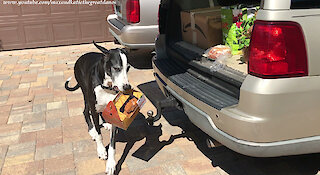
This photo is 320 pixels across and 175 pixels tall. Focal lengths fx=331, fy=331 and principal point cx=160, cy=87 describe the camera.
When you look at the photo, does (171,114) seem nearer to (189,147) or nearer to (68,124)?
(189,147)

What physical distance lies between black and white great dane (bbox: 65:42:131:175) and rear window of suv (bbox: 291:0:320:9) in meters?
1.44

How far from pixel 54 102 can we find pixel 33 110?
39 cm

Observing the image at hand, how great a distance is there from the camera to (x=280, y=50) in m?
2.38

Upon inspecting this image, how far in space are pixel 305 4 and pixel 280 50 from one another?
0.37 metres

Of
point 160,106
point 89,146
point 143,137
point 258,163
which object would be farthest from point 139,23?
point 258,163

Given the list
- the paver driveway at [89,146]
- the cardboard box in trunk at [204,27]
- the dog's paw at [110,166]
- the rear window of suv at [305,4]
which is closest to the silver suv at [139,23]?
the paver driveway at [89,146]

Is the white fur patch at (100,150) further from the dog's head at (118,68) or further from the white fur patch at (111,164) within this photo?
the dog's head at (118,68)

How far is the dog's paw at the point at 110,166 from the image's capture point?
325cm

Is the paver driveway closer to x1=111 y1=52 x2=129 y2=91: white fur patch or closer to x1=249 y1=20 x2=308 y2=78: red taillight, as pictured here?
x1=111 y1=52 x2=129 y2=91: white fur patch

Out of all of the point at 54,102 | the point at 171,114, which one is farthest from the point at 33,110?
the point at 171,114

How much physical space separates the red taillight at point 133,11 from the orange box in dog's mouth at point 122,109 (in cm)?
345

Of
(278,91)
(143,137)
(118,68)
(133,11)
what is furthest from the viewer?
(133,11)

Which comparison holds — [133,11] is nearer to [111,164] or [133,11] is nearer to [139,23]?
[139,23]

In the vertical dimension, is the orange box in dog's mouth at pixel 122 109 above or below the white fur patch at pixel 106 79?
below
